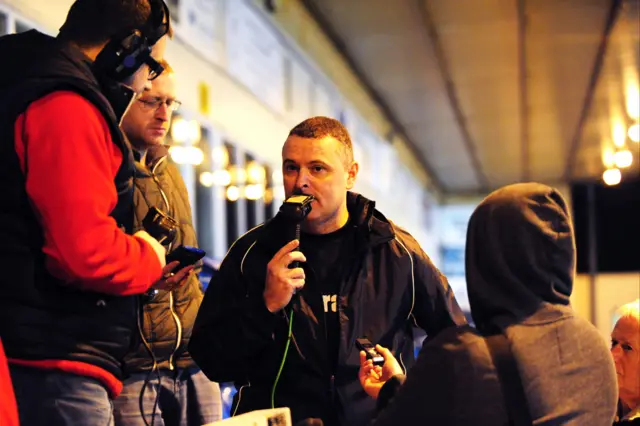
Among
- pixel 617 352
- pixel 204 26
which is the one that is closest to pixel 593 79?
pixel 204 26

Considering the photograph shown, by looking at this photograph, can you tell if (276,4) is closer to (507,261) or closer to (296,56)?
(296,56)

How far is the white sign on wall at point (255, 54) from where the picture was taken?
21.0 feet

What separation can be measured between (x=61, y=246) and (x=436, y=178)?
57.6 ft

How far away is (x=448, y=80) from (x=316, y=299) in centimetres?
863

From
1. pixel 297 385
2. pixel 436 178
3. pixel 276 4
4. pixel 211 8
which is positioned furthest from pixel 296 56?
pixel 436 178

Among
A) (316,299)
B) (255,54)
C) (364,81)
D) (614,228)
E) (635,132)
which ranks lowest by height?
(316,299)

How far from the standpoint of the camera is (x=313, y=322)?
8.63 ft

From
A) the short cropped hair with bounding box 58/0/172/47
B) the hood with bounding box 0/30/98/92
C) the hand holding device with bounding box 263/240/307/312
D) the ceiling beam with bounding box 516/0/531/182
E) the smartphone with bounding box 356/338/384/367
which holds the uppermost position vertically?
the ceiling beam with bounding box 516/0/531/182

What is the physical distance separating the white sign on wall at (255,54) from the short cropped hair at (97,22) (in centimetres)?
410

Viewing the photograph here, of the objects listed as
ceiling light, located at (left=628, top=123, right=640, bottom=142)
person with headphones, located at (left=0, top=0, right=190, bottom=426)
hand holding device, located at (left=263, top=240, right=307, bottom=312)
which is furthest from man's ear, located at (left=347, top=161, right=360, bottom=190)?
ceiling light, located at (left=628, top=123, right=640, bottom=142)

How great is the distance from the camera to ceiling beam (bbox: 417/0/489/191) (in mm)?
8641

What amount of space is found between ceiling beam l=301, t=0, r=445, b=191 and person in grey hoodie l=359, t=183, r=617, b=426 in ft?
22.3

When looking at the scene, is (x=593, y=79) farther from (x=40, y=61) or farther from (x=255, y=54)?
(x=40, y=61)

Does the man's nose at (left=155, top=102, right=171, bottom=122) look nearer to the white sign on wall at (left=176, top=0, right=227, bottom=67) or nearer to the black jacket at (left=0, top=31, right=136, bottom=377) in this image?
the black jacket at (left=0, top=31, right=136, bottom=377)
